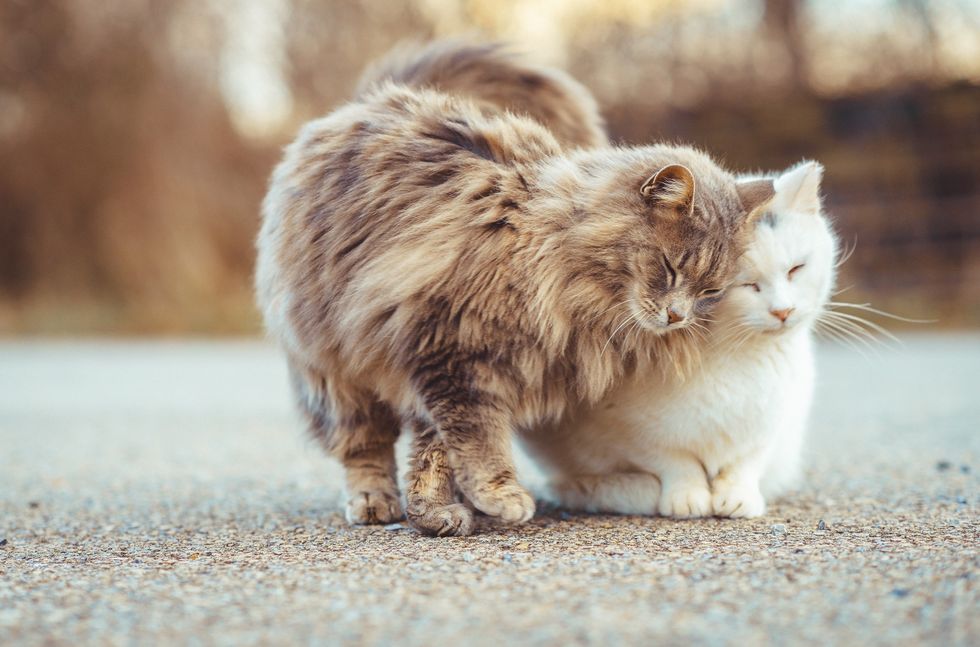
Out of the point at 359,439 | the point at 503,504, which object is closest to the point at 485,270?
the point at 503,504

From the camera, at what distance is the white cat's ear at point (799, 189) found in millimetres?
3068

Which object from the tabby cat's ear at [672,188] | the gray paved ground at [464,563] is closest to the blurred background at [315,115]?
the gray paved ground at [464,563]

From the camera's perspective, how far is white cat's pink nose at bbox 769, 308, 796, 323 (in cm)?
295

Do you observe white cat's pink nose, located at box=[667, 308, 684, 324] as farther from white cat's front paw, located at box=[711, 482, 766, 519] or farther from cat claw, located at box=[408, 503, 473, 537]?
cat claw, located at box=[408, 503, 473, 537]

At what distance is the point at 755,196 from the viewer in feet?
9.89

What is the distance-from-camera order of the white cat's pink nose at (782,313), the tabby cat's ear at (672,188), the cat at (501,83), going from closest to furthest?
1. the tabby cat's ear at (672,188)
2. the white cat's pink nose at (782,313)
3. the cat at (501,83)

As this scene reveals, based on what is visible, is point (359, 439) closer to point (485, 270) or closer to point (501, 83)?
point (485, 270)

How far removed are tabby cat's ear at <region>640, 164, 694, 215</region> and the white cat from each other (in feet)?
0.86

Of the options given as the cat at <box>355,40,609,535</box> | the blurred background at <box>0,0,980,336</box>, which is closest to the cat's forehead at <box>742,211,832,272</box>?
the cat at <box>355,40,609,535</box>

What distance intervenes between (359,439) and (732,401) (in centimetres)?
120

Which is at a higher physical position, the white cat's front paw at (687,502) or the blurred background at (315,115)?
the blurred background at (315,115)

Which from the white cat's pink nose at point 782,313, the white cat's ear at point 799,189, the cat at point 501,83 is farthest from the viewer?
the cat at point 501,83

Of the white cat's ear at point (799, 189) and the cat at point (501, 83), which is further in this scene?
the cat at point (501, 83)

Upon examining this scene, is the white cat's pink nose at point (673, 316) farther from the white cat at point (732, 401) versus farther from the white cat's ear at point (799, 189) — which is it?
the white cat's ear at point (799, 189)
